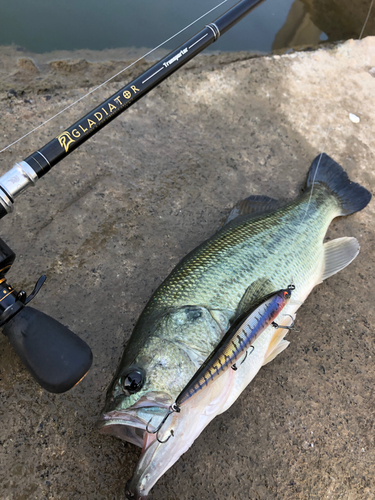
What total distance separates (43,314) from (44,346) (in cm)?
18

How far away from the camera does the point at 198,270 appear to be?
225 centimetres

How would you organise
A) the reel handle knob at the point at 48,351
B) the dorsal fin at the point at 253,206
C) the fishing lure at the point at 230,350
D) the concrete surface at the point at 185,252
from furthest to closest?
the dorsal fin at the point at 253,206 < the concrete surface at the point at 185,252 < the fishing lure at the point at 230,350 < the reel handle knob at the point at 48,351

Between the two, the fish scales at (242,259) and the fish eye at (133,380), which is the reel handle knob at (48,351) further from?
the fish scales at (242,259)

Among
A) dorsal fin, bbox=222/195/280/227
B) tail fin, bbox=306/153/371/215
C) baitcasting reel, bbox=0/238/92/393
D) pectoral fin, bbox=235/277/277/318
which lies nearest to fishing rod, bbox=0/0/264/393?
baitcasting reel, bbox=0/238/92/393

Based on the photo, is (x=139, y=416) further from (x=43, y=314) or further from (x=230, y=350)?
(x=43, y=314)

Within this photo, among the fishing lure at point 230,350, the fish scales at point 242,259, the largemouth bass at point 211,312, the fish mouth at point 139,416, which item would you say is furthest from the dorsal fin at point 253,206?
the fish mouth at point 139,416

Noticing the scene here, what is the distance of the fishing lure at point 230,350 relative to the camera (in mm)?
1662

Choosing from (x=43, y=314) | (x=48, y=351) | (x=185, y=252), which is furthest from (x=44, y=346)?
(x=185, y=252)

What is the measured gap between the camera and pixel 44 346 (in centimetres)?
156

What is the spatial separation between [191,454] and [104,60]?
14.3 feet

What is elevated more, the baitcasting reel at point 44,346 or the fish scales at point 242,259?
the baitcasting reel at point 44,346

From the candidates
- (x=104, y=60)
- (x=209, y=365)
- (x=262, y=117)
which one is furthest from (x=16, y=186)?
(x=104, y=60)

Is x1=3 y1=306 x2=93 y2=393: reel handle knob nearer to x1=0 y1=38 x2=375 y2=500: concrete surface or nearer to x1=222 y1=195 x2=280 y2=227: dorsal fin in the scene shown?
x1=0 y1=38 x2=375 y2=500: concrete surface

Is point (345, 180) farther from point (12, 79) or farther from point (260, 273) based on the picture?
point (12, 79)
